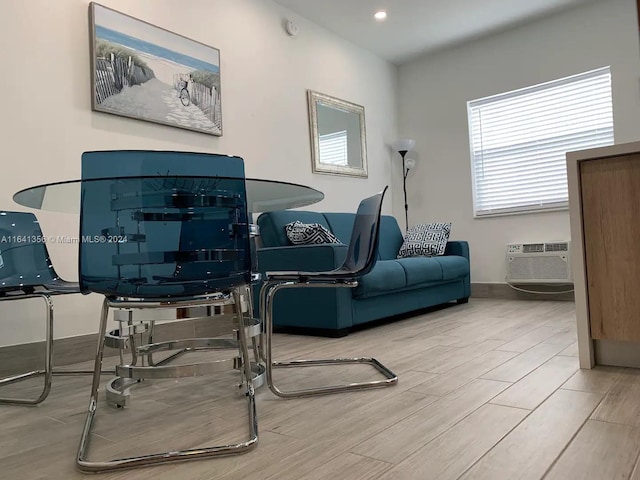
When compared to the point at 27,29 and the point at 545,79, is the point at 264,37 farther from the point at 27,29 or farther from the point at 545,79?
the point at 545,79

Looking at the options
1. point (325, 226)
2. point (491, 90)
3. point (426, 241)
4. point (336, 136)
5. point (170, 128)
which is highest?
point (491, 90)

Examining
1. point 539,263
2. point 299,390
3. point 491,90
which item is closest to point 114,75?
point 299,390

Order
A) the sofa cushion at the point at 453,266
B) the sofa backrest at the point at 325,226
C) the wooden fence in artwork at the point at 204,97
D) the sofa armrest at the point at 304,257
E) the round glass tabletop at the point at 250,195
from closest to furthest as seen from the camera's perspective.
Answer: the round glass tabletop at the point at 250,195 → the sofa armrest at the point at 304,257 → the wooden fence in artwork at the point at 204,97 → the sofa backrest at the point at 325,226 → the sofa cushion at the point at 453,266

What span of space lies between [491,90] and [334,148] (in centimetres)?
172

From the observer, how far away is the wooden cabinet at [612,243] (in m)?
1.84

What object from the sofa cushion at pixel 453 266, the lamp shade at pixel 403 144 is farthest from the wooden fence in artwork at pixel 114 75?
the lamp shade at pixel 403 144

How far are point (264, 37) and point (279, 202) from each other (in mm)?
2210

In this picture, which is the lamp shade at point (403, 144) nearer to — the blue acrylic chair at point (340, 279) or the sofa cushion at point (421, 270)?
the sofa cushion at point (421, 270)

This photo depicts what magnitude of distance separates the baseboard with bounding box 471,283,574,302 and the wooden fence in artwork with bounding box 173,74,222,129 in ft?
9.92

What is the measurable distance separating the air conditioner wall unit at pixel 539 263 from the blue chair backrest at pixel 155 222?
370 cm

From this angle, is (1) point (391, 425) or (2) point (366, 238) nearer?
(1) point (391, 425)

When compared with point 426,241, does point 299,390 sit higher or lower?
lower

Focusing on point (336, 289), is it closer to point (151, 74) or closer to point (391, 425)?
point (391, 425)

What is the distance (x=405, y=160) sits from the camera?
5316 mm
